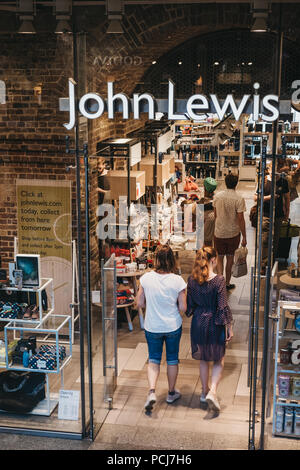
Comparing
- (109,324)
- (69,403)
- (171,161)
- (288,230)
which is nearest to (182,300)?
(109,324)

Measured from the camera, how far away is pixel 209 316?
18.6 feet

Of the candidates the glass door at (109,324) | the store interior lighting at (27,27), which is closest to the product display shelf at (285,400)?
the glass door at (109,324)

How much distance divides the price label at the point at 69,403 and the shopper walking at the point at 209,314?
1.12 meters

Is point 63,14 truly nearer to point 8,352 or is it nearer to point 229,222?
point 8,352

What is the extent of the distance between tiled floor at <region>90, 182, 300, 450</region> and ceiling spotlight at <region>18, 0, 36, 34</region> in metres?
2.77

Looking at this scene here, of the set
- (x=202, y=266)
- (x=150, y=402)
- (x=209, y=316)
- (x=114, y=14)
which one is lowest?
(x=150, y=402)

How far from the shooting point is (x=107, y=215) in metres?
7.23

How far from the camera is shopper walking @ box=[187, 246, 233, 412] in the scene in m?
5.60

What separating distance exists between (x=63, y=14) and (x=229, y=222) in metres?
3.44

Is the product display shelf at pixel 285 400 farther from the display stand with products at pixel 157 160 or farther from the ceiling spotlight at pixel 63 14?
the display stand with products at pixel 157 160

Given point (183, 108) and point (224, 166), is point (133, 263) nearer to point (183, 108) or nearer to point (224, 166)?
point (224, 166)

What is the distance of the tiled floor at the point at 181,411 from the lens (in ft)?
17.3

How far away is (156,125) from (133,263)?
5.46ft
